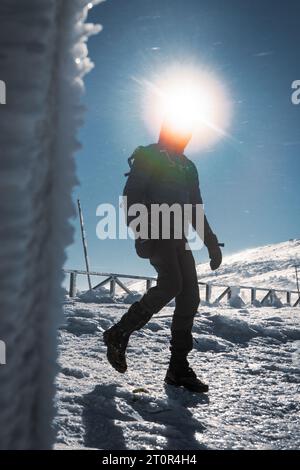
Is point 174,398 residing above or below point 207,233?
below

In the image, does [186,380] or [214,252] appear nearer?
[186,380]

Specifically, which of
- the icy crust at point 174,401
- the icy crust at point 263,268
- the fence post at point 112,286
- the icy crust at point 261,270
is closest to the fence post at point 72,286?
the fence post at point 112,286

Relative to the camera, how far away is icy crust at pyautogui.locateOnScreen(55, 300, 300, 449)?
162 centimetres

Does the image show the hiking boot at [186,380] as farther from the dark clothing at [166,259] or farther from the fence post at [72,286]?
the fence post at [72,286]

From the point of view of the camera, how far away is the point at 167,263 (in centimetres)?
260

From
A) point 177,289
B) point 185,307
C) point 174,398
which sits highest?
point 177,289

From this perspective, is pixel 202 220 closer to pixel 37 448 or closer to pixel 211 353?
pixel 211 353

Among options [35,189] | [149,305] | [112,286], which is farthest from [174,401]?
[112,286]

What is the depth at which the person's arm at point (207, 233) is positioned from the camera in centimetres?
306

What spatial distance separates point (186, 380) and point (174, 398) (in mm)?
249

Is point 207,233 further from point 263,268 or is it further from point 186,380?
point 263,268

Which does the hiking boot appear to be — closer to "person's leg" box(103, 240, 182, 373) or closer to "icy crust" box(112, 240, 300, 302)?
"person's leg" box(103, 240, 182, 373)

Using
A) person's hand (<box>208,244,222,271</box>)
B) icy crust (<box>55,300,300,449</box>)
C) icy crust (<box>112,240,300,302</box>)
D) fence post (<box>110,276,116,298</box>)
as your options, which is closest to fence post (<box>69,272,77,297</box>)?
fence post (<box>110,276,116,298</box>)

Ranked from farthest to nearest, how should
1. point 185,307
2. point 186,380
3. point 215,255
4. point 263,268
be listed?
1. point 263,268
2. point 215,255
3. point 185,307
4. point 186,380
